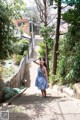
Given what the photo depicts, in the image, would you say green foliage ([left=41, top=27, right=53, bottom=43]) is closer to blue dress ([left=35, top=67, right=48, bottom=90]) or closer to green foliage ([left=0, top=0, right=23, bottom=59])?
green foliage ([left=0, top=0, right=23, bottom=59])

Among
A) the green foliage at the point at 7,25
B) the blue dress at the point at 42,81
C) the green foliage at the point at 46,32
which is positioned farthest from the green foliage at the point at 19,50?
the blue dress at the point at 42,81

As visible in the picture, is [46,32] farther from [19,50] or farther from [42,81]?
[42,81]

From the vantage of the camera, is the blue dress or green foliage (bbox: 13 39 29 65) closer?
the blue dress

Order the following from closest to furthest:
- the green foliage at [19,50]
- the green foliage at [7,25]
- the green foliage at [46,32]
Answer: the green foliage at [7,25], the green foliage at [19,50], the green foliage at [46,32]

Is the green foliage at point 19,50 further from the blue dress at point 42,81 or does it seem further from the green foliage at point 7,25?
the blue dress at point 42,81

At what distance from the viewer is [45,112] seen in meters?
6.35

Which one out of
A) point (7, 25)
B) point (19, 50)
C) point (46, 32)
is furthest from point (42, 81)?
A: point (46, 32)

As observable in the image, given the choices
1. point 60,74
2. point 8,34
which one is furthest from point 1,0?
point 60,74

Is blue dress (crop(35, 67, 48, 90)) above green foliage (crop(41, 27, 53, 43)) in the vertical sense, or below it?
below

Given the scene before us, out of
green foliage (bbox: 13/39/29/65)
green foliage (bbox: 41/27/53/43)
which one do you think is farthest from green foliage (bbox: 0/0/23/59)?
green foliage (bbox: 41/27/53/43)

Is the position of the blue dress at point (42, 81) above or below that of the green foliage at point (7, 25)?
below

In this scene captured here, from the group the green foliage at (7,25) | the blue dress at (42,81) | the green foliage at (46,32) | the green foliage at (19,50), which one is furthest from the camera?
the green foliage at (46,32)

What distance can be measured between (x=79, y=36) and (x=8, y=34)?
11.1 ft

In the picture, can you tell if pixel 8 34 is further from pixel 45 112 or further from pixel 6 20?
pixel 45 112
